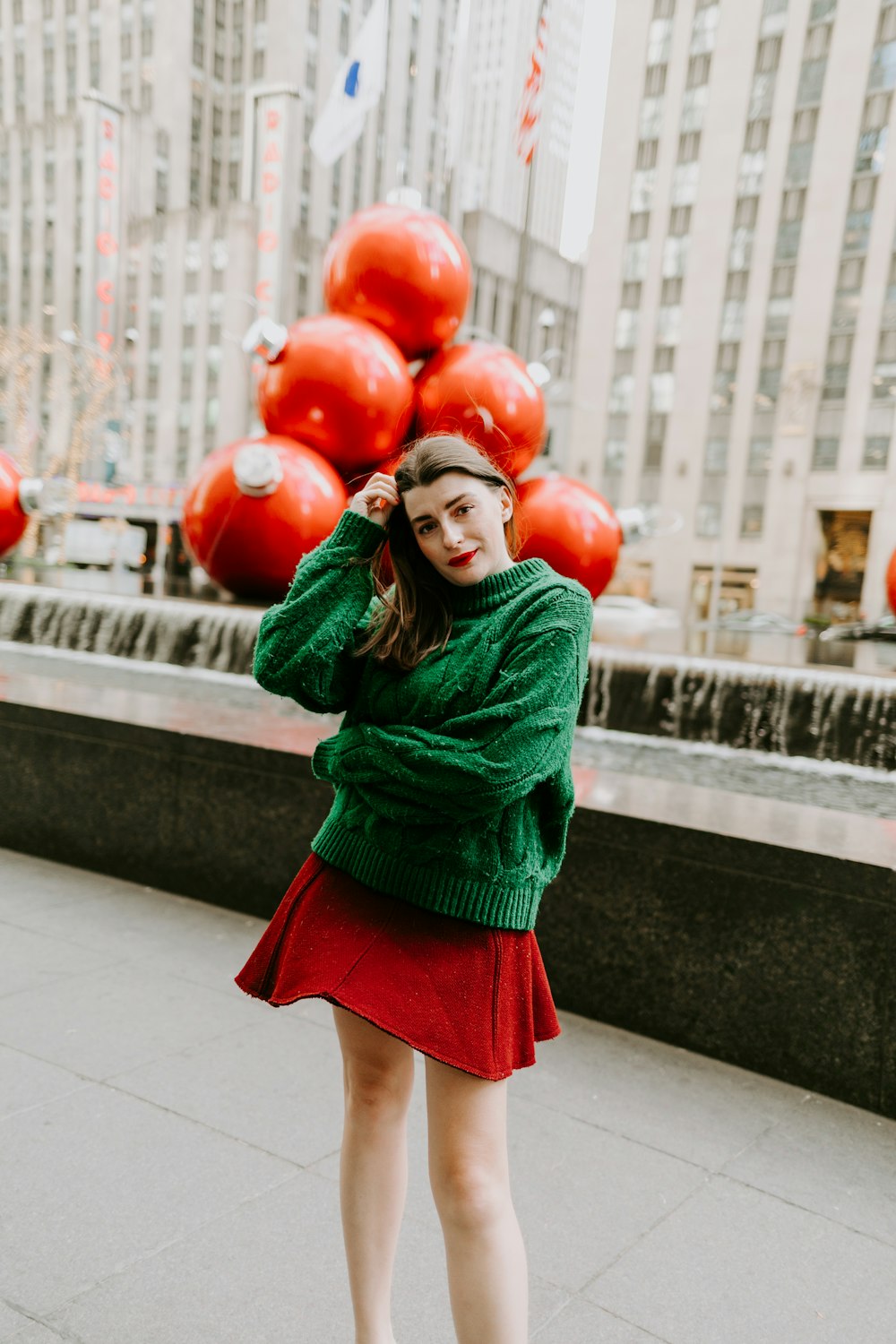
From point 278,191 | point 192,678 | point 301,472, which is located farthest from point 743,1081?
point 278,191

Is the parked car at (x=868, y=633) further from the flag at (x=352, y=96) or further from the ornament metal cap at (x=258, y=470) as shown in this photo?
the ornament metal cap at (x=258, y=470)

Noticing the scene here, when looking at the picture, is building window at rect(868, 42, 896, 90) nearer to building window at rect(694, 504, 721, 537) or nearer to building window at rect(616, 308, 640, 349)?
building window at rect(616, 308, 640, 349)

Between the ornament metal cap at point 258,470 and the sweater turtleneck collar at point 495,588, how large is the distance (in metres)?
3.91

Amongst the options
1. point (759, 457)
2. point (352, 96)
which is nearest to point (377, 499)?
point (352, 96)

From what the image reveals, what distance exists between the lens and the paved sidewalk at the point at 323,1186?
1.99m

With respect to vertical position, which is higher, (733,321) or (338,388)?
(733,321)

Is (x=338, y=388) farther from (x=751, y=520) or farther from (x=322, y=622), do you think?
(x=751, y=520)

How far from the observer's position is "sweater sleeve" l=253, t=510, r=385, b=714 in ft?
5.47

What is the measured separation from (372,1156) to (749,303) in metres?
51.0

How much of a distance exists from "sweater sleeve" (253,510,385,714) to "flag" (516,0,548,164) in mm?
8142

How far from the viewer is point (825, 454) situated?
145ft

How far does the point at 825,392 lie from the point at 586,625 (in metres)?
47.5

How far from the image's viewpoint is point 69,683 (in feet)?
17.5

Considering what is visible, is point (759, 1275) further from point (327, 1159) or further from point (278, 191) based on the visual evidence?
point (278, 191)
